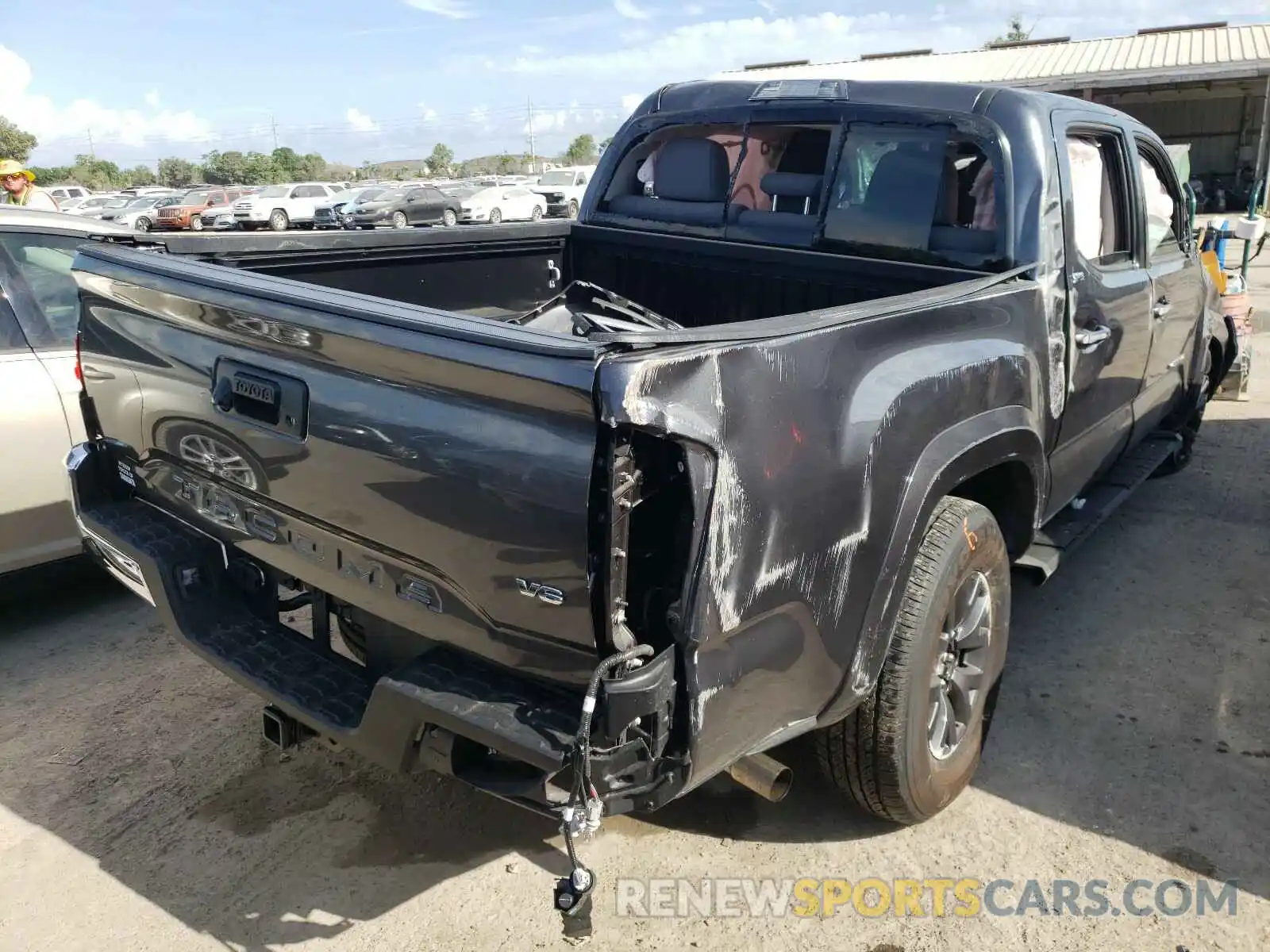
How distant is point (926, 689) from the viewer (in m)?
2.61

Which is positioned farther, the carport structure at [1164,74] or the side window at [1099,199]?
the carport structure at [1164,74]

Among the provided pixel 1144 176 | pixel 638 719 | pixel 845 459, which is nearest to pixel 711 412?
pixel 845 459

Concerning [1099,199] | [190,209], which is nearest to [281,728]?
[1099,199]

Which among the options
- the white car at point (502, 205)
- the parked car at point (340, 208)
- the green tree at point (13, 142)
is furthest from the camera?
the green tree at point (13, 142)

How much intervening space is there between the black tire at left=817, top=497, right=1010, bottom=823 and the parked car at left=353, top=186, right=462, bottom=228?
3050cm

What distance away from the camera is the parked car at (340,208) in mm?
32938

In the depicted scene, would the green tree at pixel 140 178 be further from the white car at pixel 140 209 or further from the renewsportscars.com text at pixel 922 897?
the renewsportscars.com text at pixel 922 897

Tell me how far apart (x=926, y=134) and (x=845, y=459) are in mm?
1850

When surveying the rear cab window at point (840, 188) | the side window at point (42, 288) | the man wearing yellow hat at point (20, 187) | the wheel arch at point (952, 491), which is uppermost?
the man wearing yellow hat at point (20, 187)

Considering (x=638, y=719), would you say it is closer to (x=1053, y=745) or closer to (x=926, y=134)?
(x=1053, y=745)

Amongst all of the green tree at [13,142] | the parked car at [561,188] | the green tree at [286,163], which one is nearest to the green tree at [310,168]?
the green tree at [286,163]

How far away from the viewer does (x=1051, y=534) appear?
12.2 feet

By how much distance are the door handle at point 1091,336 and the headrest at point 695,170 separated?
148 cm

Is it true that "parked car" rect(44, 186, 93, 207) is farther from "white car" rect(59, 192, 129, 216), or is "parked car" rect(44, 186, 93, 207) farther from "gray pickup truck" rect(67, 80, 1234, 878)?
"gray pickup truck" rect(67, 80, 1234, 878)
